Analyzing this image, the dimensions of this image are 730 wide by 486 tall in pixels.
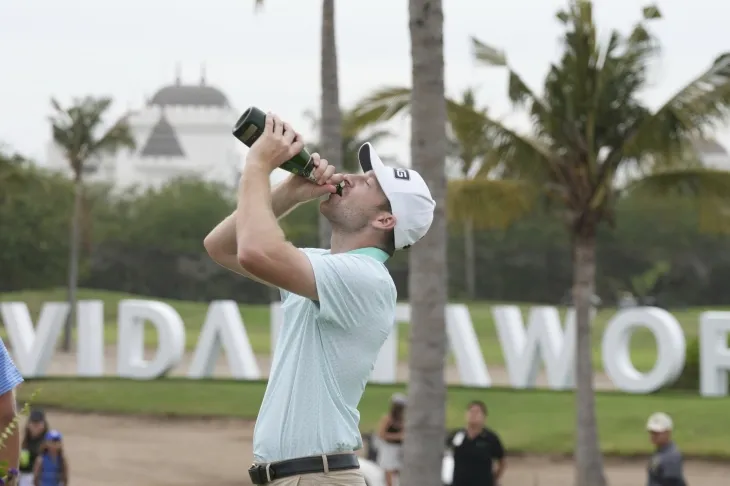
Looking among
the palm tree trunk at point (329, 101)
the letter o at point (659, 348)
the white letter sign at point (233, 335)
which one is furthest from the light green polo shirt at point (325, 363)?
the white letter sign at point (233, 335)

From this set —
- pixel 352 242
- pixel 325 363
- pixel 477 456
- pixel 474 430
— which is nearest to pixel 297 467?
pixel 325 363

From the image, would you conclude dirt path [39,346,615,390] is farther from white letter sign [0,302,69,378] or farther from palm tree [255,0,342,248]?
palm tree [255,0,342,248]

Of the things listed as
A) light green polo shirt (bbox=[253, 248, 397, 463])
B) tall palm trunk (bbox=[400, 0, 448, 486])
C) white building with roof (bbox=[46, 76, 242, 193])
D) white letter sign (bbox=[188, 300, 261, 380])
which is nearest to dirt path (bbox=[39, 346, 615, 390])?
white letter sign (bbox=[188, 300, 261, 380])

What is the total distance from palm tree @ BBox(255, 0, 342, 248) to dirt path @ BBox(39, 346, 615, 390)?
1561cm

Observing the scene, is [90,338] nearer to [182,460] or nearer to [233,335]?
[233,335]

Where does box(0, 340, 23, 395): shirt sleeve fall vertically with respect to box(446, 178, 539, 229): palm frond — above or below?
below

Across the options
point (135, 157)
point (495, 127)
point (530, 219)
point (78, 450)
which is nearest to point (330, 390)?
point (495, 127)

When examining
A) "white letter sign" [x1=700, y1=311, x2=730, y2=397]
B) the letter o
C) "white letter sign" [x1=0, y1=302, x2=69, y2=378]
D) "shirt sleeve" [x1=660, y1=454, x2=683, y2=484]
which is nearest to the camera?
"shirt sleeve" [x1=660, y1=454, x2=683, y2=484]

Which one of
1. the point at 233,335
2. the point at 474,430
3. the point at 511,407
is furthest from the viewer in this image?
the point at 233,335

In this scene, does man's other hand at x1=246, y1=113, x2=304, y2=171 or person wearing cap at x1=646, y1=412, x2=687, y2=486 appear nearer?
man's other hand at x1=246, y1=113, x2=304, y2=171

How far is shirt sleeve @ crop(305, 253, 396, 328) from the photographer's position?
4340mm

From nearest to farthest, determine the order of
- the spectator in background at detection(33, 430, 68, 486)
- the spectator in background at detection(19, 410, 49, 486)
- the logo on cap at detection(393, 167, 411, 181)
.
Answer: the logo on cap at detection(393, 167, 411, 181) < the spectator in background at detection(33, 430, 68, 486) < the spectator in background at detection(19, 410, 49, 486)

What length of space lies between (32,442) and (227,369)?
2722cm

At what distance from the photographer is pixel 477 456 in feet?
42.6
